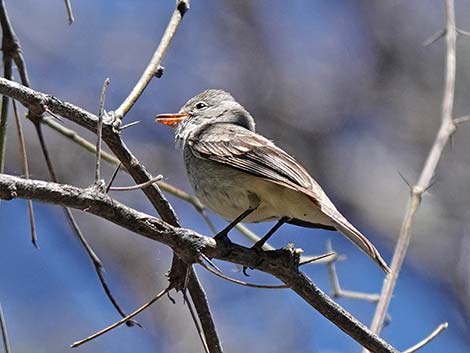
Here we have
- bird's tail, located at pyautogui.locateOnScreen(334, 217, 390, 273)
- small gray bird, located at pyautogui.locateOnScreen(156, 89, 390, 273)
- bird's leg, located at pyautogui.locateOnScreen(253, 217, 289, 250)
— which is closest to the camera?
bird's tail, located at pyautogui.locateOnScreen(334, 217, 390, 273)

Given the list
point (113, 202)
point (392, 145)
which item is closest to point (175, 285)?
point (113, 202)

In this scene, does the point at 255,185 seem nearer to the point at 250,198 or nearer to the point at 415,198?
the point at 250,198

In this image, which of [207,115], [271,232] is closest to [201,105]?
[207,115]

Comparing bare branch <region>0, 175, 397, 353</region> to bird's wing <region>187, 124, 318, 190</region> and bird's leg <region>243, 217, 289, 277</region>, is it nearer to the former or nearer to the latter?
bird's leg <region>243, 217, 289, 277</region>

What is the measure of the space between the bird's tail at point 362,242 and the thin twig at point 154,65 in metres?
0.90

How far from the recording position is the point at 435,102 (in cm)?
852

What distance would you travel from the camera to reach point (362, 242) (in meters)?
2.88

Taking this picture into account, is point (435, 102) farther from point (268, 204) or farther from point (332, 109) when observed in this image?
point (268, 204)

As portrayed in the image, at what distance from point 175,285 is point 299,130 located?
5735mm

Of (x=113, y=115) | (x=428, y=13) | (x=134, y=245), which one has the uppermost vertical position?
(x=428, y=13)

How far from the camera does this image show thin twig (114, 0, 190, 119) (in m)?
2.55

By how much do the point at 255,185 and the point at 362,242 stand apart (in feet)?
2.00

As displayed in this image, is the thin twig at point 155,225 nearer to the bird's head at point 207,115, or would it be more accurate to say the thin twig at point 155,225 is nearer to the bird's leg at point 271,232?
the bird's leg at point 271,232

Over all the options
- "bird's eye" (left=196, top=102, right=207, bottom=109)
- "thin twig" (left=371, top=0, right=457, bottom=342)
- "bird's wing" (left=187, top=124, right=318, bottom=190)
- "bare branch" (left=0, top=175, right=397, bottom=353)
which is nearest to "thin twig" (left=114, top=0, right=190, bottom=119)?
"bare branch" (left=0, top=175, right=397, bottom=353)
